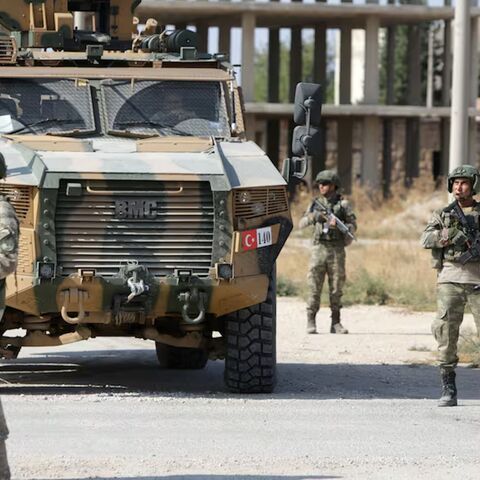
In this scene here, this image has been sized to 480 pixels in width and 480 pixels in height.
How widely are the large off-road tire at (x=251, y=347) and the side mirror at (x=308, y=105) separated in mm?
1343

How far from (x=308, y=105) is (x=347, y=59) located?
A: 86.4 feet

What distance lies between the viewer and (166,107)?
11734 millimetres

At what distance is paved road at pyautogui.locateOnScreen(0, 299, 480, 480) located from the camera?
816 cm

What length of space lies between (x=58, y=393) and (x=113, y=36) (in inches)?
160

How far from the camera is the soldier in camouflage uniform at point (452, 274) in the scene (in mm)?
10477

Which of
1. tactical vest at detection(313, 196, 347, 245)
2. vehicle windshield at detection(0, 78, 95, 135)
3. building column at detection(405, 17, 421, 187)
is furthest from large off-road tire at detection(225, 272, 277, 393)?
building column at detection(405, 17, 421, 187)

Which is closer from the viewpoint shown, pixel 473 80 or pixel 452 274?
pixel 452 274

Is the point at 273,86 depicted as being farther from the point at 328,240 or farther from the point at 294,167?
the point at 294,167

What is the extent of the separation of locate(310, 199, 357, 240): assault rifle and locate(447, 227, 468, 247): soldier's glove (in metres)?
5.15

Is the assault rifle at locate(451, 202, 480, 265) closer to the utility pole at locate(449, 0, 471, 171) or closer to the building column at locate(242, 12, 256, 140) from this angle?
the utility pole at locate(449, 0, 471, 171)

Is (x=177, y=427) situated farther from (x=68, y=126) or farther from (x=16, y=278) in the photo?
(x=68, y=126)

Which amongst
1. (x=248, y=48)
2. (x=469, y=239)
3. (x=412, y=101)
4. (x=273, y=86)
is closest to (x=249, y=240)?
(x=469, y=239)

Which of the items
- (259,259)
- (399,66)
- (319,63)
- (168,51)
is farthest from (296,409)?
(399,66)

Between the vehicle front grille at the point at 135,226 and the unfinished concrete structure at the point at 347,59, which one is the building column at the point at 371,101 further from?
the vehicle front grille at the point at 135,226
